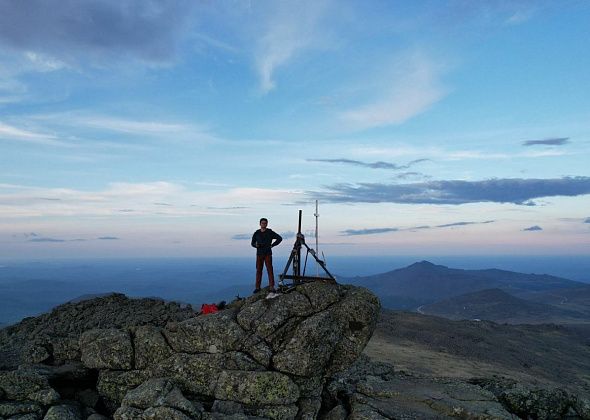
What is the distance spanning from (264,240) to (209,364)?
739 cm

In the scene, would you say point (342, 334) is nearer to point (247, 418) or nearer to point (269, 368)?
point (269, 368)

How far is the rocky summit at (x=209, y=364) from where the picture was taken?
1812 cm

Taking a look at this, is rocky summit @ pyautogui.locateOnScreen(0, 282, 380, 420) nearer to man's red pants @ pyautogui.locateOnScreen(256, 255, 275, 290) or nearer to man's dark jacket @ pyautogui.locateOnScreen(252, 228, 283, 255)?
man's red pants @ pyautogui.locateOnScreen(256, 255, 275, 290)

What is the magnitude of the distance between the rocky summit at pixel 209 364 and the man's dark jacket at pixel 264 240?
2725 millimetres

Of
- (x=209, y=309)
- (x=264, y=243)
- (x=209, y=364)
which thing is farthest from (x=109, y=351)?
(x=264, y=243)

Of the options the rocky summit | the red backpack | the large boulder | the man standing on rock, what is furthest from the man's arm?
the large boulder

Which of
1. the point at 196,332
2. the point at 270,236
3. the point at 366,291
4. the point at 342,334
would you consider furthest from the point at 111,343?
the point at 366,291

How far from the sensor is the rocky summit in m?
18.1

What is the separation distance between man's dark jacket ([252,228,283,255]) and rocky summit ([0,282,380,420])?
273cm

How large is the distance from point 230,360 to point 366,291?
798cm

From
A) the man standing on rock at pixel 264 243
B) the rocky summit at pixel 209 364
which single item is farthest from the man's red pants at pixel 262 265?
the rocky summit at pixel 209 364

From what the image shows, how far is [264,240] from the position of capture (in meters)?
24.2

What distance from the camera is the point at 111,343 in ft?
68.9

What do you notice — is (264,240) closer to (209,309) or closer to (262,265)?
(262,265)
